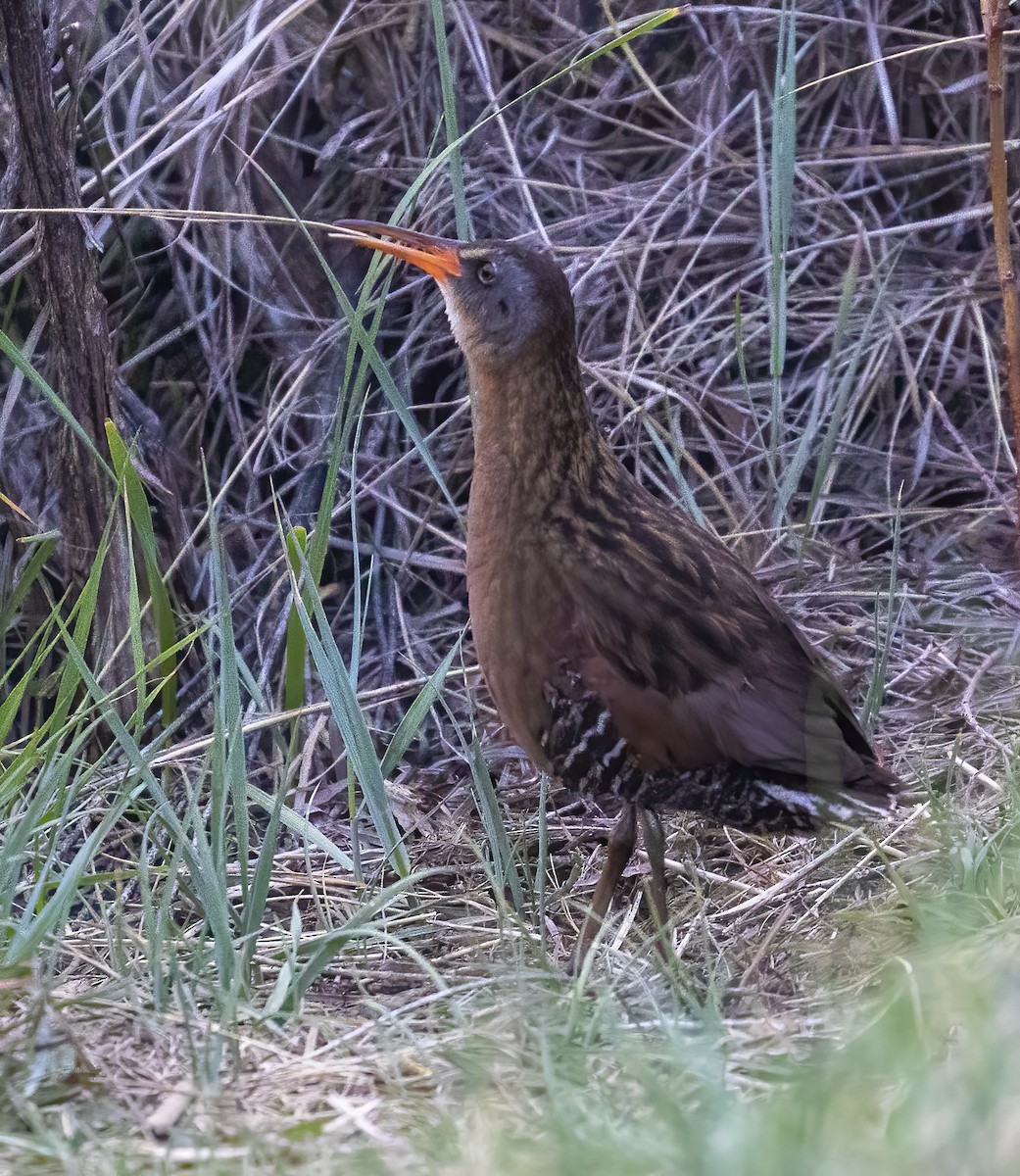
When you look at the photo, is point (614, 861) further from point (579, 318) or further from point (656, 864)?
point (579, 318)

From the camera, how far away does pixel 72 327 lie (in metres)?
3.72

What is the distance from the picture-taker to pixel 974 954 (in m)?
2.11

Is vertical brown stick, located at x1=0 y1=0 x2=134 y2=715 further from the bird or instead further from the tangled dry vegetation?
the bird

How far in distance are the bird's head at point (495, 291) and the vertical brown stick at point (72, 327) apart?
85 centimetres

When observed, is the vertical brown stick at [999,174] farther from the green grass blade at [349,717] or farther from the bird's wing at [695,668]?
the green grass blade at [349,717]

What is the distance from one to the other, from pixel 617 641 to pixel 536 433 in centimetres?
52

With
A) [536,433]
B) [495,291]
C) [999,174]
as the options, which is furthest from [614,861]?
[999,174]

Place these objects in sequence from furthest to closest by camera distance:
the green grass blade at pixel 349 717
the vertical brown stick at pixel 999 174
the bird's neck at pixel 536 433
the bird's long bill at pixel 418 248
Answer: the bird's long bill at pixel 418 248 → the bird's neck at pixel 536 433 → the green grass blade at pixel 349 717 → the vertical brown stick at pixel 999 174

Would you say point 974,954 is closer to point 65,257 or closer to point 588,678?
point 588,678

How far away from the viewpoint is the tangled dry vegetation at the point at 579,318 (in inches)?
150

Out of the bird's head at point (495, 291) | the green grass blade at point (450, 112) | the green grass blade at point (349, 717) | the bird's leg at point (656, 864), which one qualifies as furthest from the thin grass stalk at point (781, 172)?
the green grass blade at point (349, 717)

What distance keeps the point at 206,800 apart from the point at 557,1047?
1709 mm

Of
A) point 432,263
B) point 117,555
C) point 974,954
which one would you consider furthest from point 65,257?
point 974,954

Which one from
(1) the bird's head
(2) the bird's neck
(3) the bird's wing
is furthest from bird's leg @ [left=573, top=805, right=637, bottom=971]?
(1) the bird's head
